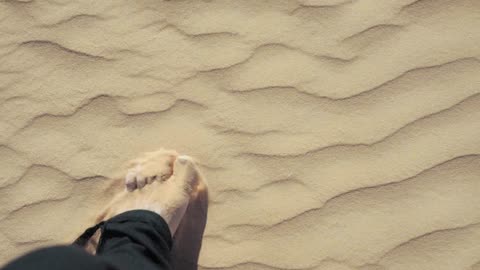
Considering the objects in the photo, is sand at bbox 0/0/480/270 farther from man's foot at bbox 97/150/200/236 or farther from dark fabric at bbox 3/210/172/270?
dark fabric at bbox 3/210/172/270

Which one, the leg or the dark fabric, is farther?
the dark fabric

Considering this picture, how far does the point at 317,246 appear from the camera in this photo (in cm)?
179

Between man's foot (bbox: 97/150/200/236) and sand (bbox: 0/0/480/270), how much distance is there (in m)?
0.05

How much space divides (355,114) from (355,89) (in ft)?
0.32

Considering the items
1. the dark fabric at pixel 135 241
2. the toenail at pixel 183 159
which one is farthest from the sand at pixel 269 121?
the dark fabric at pixel 135 241

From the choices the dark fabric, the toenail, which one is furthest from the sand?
the dark fabric

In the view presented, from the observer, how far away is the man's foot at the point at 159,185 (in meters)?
1.84

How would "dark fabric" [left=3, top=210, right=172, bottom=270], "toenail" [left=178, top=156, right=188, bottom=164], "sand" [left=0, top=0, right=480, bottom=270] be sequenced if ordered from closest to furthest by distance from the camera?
"dark fabric" [left=3, top=210, right=172, bottom=270], "sand" [left=0, top=0, right=480, bottom=270], "toenail" [left=178, top=156, right=188, bottom=164]

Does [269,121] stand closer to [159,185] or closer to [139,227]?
[159,185]

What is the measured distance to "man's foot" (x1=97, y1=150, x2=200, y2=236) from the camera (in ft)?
6.03

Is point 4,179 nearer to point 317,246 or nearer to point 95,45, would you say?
point 95,45

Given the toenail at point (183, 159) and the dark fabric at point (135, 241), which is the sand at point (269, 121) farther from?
the dark fabric at point (135, 241)

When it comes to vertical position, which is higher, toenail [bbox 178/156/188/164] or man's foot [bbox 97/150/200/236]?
toenail [bbox 178/156/188/164]

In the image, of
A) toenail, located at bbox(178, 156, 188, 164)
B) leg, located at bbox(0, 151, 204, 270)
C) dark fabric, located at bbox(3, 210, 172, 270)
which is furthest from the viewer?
toenail, located at bbox(178, 156, 188, 164)
